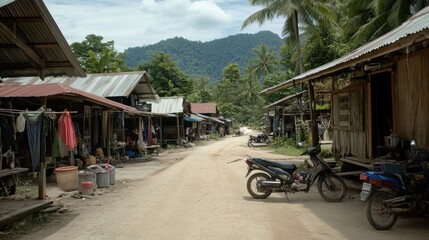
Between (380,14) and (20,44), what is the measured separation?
17.8 meters

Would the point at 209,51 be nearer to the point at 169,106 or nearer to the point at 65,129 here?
the point at 169,106

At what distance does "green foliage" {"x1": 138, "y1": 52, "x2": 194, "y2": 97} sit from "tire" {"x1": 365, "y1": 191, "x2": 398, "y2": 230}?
1720 inches

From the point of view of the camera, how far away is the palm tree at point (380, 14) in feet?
59.8

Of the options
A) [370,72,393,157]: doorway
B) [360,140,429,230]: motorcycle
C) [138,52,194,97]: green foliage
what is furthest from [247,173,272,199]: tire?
[138,52,194,97]: green foliage

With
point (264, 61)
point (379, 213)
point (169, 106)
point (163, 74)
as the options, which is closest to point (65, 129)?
point (379, 213)

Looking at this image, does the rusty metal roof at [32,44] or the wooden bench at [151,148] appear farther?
the wooden bench at [151,148]

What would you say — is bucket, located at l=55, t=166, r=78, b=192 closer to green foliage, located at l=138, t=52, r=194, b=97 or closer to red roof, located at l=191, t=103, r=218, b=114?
green foliage, located at l=138, t=52, r=194, b=97

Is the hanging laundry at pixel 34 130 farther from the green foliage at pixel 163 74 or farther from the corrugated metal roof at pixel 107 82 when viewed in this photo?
the green foliage at pixel 163 74

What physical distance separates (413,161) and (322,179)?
2306 mm

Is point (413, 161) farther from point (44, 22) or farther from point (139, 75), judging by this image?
point (139, 75)

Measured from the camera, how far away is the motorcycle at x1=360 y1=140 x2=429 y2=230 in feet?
20.2

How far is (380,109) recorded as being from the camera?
35.0 ft

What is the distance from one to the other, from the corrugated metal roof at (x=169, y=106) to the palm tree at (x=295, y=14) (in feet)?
32.4

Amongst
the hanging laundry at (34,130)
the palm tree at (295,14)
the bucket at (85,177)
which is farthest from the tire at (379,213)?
the palm tree at (295,14)
